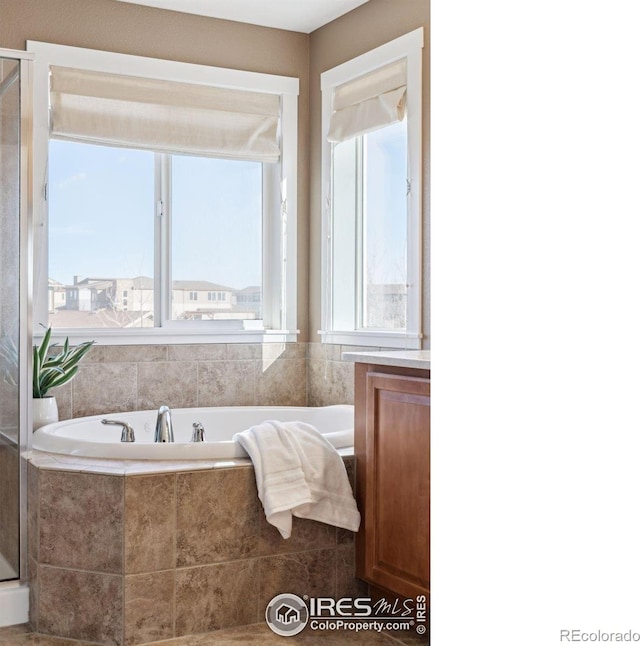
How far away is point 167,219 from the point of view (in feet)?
13.4

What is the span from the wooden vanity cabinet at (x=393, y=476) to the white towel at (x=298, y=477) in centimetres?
9

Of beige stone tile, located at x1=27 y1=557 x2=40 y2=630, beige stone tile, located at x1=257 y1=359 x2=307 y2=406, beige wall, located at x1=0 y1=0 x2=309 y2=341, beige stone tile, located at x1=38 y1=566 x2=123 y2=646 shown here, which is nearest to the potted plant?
beige stone tile, located at x1=27 y1=557 x2=40 y2=630

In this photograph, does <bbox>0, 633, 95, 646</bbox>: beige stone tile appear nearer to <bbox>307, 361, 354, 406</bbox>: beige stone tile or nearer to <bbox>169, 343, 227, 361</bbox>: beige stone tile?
<bbox>169, 343, 227, 361</bbox>: beige stone tile

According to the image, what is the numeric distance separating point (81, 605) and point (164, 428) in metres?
0.94

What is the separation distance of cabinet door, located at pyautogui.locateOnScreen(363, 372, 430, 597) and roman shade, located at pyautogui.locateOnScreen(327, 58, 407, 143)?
1464 mm

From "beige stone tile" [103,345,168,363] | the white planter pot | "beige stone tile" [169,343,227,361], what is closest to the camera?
the white planter pot

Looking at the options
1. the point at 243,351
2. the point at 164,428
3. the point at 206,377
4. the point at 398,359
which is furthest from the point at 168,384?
the point at 398,359

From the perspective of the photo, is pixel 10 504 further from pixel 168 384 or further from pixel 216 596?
pixel 168 384

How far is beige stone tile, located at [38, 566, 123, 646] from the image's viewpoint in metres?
2.50

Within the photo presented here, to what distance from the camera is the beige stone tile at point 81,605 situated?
2.50 meters
